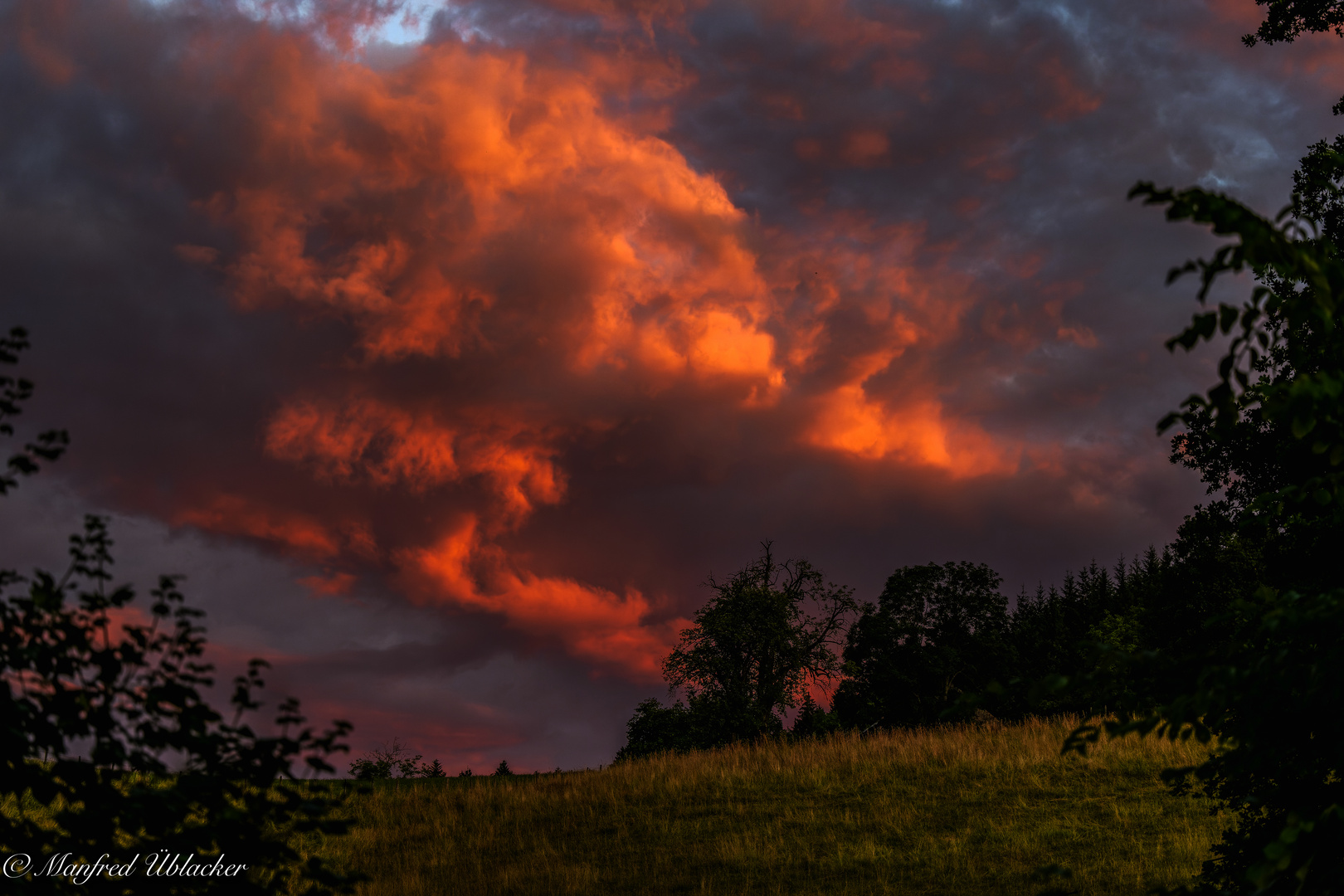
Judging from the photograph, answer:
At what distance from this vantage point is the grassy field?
17391mm

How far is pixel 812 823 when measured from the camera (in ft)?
67.7

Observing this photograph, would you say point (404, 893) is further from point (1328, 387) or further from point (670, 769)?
point (1328, 387)

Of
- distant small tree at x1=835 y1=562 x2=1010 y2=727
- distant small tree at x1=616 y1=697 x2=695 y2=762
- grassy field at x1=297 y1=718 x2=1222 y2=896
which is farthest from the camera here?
distant small tree at x1=835 y1=562 x2=1010 y2=727

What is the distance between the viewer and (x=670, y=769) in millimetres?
25344

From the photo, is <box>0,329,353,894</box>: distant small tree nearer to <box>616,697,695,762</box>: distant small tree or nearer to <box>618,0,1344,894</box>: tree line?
<box>618,0,1344,894</box>: tree line

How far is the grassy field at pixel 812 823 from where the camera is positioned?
17.4 m

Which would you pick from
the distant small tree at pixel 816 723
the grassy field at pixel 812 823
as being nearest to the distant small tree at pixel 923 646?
the distant small tree at pixel 816 723

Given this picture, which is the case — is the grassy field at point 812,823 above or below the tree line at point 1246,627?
below

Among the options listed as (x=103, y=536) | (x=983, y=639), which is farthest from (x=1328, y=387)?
(x=983, y=639)

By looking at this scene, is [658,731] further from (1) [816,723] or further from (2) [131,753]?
(2) [131,753]

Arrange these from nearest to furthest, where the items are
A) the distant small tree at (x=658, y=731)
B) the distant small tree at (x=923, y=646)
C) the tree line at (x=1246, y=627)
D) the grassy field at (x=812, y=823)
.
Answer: the tree line at (x=1246, y=627) < the grassy field at (x=812, y=823) < the distant small tree at (x=658, y=731) < the distant small tree at (x=923, y=646)

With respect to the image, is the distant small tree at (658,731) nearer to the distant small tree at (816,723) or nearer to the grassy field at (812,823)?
the distant small tree at (816,723)

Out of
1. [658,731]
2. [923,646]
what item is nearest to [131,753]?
[658,731]

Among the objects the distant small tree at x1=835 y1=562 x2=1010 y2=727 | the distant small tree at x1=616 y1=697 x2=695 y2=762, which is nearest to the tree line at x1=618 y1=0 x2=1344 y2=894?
the distant small tree at x1=616 y1=697 x2=695 y2=762
